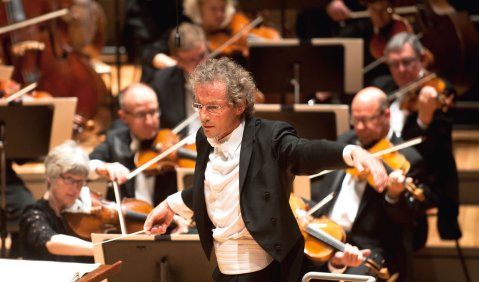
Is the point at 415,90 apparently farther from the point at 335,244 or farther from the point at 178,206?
the point at 178,206

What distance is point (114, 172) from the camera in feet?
13.9

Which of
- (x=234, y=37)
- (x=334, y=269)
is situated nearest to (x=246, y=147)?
(x=334, y=269)

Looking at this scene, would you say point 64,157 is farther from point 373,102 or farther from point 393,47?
point 393,47

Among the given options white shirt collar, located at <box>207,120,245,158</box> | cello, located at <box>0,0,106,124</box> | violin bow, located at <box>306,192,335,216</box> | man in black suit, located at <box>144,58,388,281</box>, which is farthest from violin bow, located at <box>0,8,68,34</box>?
white shirt collar, located at <box>207,120,245,158</box>

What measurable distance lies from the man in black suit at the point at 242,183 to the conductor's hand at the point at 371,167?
0.79 ft

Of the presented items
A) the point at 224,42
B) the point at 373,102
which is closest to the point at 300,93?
the point at 224,42

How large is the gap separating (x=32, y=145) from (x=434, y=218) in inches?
94.5

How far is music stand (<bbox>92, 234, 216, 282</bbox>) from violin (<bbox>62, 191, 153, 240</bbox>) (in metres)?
0.59

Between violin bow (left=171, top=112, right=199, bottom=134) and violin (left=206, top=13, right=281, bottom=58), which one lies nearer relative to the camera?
violin bow (left=171, top=112, right=199, bottom=134)

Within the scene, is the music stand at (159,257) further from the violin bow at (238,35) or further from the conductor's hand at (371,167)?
the violin bow at (238,35)

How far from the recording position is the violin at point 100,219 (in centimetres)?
399

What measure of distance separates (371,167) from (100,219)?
5.27ft

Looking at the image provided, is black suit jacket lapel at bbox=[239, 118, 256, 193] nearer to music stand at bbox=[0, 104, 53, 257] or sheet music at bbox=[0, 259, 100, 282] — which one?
sheet music at bbox=[0, 259, 100, 282]

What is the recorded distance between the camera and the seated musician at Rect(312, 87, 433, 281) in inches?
166
